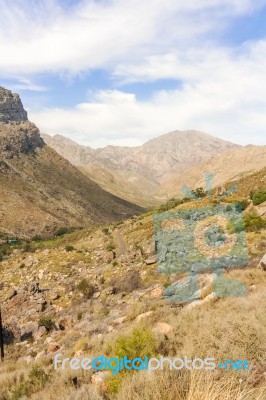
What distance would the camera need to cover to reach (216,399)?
3.44 metres

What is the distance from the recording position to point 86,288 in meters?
19.4

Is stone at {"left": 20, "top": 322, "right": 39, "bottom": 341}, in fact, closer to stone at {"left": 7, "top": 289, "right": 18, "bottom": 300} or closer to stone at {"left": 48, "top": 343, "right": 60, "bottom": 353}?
stone at {"left": 48, "top": 343, "right": 60, "bottom": 353}

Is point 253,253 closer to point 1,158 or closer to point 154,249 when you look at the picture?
point 154,249

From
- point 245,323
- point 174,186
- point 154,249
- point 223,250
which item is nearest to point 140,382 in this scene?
point 245,323

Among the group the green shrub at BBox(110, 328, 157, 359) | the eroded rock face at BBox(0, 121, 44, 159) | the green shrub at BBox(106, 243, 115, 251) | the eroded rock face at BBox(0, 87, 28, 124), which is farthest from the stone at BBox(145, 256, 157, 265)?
the eroded rock face at BBox(0, 87, 28, 124)

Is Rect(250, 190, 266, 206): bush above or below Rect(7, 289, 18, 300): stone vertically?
above

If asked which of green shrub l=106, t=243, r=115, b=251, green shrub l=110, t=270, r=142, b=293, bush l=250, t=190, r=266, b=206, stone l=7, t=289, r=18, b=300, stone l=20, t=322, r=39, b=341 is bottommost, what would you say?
stone l=20, t=322, r=39, b=341

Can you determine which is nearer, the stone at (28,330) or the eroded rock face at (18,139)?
the stone at (28,330)

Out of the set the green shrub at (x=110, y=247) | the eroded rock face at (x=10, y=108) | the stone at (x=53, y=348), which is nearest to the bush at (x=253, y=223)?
the green shrub at (x=110, y=247)

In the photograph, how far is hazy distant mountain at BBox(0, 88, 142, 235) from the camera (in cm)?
7206

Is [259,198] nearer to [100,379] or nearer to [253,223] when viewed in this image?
[253,223]

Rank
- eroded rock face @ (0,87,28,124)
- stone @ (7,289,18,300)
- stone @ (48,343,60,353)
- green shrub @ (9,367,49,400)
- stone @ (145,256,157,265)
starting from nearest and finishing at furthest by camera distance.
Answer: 1. green shrub @ (9,367,49,400)
2. stone @ (48,343,60,353)
3. stone @ (7,289,18,300)
4. stone @ (145,256,157,265)
5. eroded rock face @ (0,87,28,124)

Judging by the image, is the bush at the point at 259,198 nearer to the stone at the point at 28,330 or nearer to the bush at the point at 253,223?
the bush at the point at 253,223

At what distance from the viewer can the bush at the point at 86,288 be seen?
1891 centimetres
